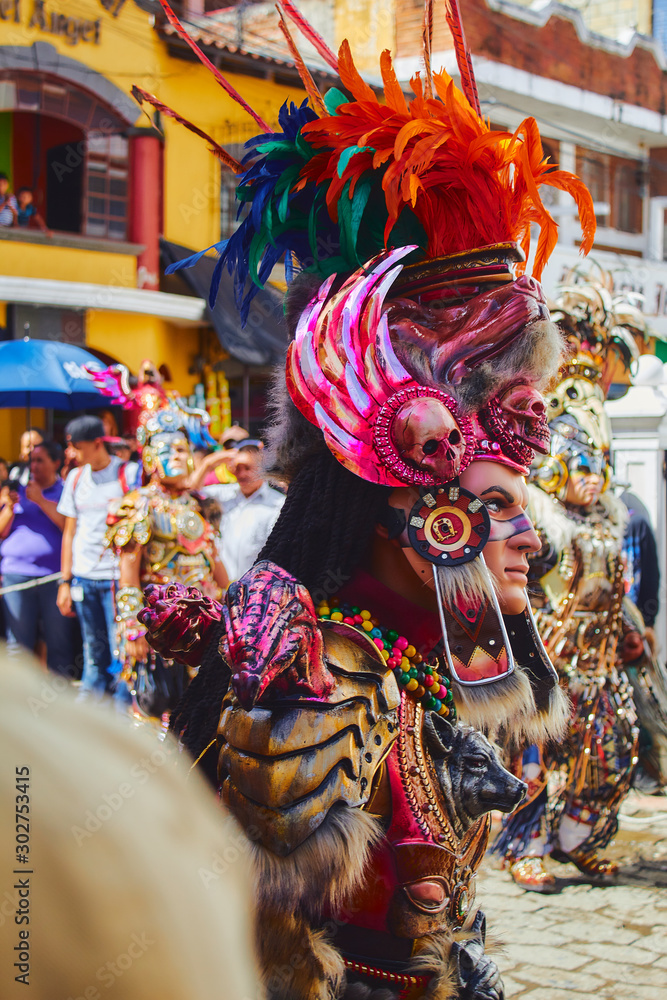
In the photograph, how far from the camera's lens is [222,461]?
733cm

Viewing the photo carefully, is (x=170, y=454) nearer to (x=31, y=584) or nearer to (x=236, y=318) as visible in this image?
(x=31, y=584)

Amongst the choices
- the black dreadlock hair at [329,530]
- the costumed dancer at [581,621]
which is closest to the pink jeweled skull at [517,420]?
the black dreadlock hair at [329,530]

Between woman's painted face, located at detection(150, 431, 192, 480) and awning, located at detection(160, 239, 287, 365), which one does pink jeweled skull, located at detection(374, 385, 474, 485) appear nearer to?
woman's painted face, located at detection(150, 431, 192, 480)

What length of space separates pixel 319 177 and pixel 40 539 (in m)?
5.80

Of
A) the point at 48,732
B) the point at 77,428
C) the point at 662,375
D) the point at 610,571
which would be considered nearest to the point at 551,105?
the point at 662,375

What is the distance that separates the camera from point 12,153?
14641mm

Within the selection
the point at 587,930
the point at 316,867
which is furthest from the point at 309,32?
the point at 587,930

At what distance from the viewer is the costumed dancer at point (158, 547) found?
565 centimetres

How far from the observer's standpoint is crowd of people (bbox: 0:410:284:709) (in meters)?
6.48

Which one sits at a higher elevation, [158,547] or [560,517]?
[560,517]

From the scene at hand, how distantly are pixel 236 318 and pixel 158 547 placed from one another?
833 centimetres

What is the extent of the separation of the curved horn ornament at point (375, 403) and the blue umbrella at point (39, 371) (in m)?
5.93

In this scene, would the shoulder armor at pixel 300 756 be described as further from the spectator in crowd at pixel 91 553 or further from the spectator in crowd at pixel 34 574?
the spectator in crowd at pixel 34 574

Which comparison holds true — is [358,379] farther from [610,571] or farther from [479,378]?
[610,571]
